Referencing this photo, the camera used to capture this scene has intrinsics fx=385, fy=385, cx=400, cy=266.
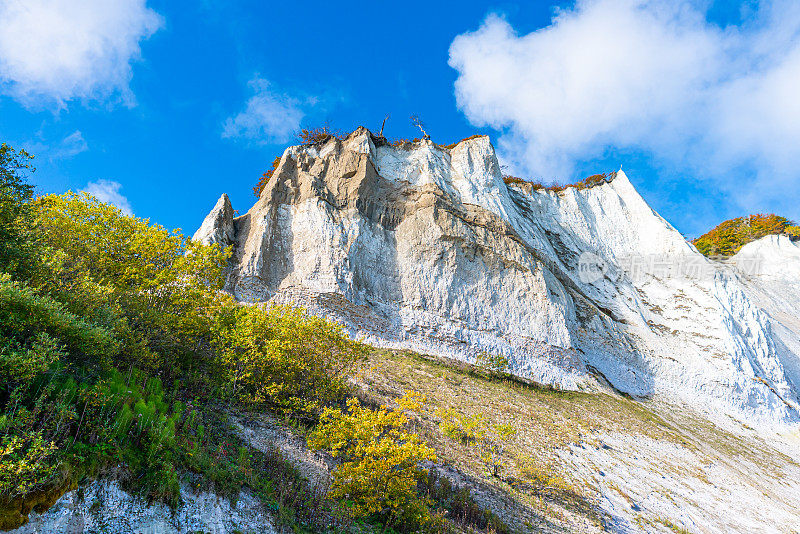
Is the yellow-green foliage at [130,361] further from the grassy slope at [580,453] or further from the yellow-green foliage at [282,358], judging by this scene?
the grassy slope at [580,453]

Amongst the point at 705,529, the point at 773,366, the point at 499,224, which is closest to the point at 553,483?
the point at 705,529

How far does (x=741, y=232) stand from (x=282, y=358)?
211 ft

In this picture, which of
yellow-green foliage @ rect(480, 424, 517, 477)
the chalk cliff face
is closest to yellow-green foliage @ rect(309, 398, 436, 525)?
yellow-green foliage @ rect(480, 424, 517, 477)

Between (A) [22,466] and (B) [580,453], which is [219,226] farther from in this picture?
(B) [580,453]

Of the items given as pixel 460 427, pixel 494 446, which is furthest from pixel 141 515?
pixel 494 446

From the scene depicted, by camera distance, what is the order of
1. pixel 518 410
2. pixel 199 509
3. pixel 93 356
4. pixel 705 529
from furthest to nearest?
pixel 518 410
pixel 705 529
pixel 93 356
pixel 199 509

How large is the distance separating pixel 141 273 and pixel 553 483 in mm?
13415

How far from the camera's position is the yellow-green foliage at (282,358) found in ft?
34.4

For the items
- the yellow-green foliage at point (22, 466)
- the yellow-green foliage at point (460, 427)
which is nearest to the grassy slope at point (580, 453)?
the yellow-green foliage at point (460, 427)

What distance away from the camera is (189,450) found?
664 cm

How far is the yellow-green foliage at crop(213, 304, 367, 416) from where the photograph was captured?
10484mm

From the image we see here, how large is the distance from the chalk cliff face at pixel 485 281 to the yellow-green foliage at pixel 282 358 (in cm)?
1013

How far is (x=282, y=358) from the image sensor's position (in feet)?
34.3

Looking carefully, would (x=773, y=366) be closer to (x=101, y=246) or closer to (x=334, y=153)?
(x=334, y=153)
